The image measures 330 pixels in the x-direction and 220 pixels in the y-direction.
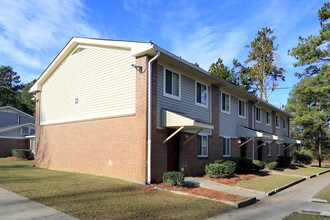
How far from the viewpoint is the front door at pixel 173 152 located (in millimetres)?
14852

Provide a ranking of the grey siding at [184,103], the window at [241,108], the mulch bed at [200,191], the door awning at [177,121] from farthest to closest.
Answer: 1. the window at [241,108]
2. the grey siding at [184,103]
3. the door awning at [177,121]
4. the mulch bed at [200,191]

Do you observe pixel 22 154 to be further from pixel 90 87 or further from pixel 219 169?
pixel 219 169

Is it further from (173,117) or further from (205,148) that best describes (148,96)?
(205,148)

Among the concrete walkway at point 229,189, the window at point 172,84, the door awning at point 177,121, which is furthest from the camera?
the window at point 172,84

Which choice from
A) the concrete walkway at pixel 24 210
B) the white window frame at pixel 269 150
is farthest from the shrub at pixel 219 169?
the white window frame at pixel 269 150

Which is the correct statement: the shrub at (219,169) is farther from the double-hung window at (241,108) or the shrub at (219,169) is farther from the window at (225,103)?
the double-hung window at (241,108)

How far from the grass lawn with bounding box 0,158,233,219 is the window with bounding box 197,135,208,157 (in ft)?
18.8

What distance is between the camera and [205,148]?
18.0 metres

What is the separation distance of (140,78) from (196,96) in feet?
15.2

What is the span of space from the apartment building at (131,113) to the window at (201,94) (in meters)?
0.06

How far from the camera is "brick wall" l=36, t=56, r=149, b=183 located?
44.1 ft

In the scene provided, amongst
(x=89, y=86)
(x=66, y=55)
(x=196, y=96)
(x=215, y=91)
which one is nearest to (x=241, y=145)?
(x=215, y=91)

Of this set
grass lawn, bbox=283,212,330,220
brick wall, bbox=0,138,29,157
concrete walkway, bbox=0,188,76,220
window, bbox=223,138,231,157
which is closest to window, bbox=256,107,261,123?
window, bbox=223,138,231,157

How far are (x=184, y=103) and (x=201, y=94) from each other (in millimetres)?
2224
